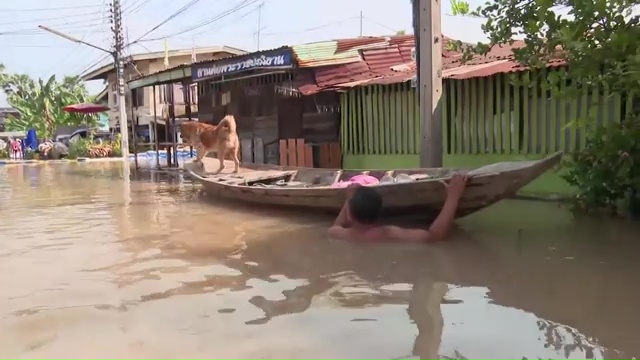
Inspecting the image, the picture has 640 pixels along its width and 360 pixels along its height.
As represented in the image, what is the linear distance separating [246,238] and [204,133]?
529 centimetres

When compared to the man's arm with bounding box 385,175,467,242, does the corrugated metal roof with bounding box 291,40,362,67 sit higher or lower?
higher

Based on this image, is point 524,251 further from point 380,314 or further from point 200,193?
point 200,193

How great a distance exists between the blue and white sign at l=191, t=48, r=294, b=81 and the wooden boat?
2982mm

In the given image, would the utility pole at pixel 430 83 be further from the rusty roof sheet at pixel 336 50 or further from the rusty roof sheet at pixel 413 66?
the rusty roof sheet at pixel 336 50

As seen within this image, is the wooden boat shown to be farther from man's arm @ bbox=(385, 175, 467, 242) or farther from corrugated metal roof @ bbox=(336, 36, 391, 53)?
corrugated metal roof @ bbox=(336, 36, 391, 53)

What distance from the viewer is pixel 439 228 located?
20.0 feet

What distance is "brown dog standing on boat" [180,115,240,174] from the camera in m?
11.3

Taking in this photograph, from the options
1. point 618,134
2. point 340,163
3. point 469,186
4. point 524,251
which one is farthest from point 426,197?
point 340,163

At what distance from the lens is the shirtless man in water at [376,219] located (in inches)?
235

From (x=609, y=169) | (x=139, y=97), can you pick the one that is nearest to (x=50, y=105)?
(x=139, y=97)

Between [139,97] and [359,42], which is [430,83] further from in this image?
[139,97]

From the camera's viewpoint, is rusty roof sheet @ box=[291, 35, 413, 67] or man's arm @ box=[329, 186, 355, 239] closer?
man's arm @ box=[329, 186, 355, 239]

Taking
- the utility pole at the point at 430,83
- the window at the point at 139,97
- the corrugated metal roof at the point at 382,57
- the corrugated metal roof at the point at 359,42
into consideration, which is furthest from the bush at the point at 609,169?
the window at the point at 139,97

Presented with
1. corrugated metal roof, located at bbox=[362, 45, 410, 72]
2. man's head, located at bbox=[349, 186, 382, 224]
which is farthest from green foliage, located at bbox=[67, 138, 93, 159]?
man's head, located at bbox=[349, 186, 382, 224]
